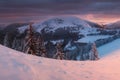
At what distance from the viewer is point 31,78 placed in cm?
1836

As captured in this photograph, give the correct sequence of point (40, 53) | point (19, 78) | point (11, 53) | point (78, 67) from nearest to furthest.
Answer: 1. point (19, 78)
2. point (11, 53)
3. point (78, 67)
4. point (40, 53)

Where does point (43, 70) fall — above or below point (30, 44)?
above

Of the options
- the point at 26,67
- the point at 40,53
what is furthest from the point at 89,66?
the point at 40,53

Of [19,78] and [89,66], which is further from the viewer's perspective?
[89,66]

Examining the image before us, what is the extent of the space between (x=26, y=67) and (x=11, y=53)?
2.62 m

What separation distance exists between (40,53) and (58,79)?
110 feet

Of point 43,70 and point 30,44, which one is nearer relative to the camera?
point 43,70

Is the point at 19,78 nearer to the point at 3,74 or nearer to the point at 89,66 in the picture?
the point at 3,74

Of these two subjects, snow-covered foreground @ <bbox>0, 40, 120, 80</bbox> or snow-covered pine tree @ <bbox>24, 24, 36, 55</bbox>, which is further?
snow-covered pine tree @ <bbox>24, 24, 36, 55</bbox>

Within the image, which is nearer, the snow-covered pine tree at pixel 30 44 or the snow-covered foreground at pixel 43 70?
the snow-covered foreground at pixel 43 70

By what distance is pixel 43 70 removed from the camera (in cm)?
2023

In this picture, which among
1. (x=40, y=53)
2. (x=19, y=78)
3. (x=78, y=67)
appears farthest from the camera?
(x=40, y=53)

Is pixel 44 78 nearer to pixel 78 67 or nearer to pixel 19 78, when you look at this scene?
pixel 19 78

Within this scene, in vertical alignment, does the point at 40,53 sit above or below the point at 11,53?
below
